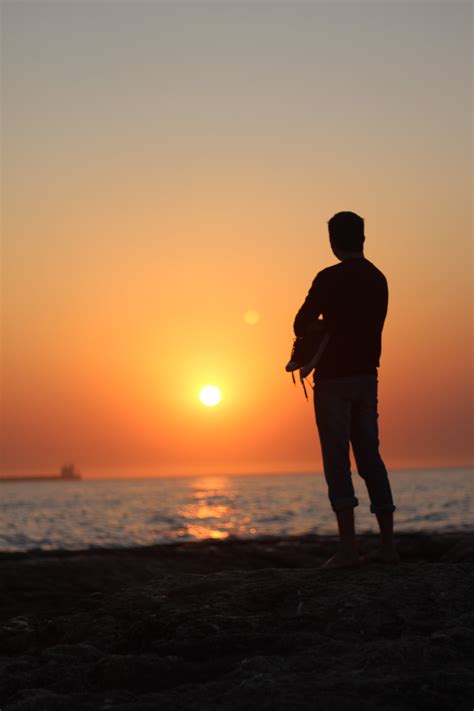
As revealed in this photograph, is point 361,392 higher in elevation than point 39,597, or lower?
higher

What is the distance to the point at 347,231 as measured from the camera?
254 inches

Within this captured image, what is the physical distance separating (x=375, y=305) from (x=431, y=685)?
3.51m

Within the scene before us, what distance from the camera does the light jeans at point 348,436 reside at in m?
6.31

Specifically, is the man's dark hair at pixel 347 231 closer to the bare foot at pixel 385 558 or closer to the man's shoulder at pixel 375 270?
the man's shoulder at pixel 375 270

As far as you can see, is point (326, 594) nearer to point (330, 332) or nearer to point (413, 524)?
point (330, 332)

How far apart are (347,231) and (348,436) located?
158 centimetres

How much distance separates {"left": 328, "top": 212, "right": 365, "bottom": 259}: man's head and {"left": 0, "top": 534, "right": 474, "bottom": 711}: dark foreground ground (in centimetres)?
243

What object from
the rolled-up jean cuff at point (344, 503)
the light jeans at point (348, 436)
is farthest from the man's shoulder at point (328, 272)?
the rolled-up jean cuff at point (344, 503)

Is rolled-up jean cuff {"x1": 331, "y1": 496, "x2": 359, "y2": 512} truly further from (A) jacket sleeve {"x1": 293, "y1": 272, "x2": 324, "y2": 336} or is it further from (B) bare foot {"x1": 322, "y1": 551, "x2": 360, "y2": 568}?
(A) jacket sleeve {"x1": 293, "y1": 272, "x2": 324, "y2": 336}

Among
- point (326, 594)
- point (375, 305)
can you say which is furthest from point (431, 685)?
point (375, 305)

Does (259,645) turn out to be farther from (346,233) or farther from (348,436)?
(346,233)

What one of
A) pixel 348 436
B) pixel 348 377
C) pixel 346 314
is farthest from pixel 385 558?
pixel 346 314

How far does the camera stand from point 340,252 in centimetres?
655

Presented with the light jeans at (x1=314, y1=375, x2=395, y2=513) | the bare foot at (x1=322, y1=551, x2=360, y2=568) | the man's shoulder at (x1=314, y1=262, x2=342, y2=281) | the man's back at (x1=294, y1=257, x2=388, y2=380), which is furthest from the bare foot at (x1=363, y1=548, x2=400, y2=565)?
the man's shoulder at (x1=314, y1=262, x2=342, y2=281)
